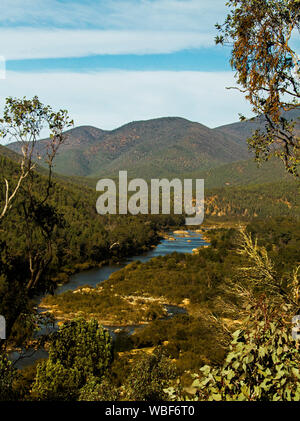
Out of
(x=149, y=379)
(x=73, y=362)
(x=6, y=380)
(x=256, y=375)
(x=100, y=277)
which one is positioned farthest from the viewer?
(x=100, y=277)

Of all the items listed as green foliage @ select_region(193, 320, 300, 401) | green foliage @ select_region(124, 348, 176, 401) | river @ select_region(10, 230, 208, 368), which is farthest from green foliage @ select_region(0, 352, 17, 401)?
green foliage @ select_region(193, 320, 300, 401)

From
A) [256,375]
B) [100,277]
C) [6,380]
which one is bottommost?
[100,277]

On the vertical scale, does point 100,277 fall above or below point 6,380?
below

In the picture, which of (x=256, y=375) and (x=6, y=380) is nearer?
(x=256, y=375)

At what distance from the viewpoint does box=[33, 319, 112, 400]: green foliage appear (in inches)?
840

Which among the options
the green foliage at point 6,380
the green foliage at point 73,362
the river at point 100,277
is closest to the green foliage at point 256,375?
the river at point 100,277

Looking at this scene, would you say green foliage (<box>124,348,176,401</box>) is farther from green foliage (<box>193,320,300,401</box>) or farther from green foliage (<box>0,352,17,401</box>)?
green foliage (<box>193,320,300,401</box>)

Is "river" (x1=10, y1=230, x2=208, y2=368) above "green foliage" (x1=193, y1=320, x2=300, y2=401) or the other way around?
the other way around

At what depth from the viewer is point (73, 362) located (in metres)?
24.4

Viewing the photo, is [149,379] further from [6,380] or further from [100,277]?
[100,277]

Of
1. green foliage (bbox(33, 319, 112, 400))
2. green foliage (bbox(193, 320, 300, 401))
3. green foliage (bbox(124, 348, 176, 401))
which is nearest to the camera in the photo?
green foliage (bbox(193, 320, 300, 401))

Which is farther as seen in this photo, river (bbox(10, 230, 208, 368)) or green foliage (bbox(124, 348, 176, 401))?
river (bbox(10, 230, 208, 368))

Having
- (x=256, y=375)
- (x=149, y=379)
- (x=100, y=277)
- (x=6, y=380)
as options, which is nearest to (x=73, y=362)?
(x=149, y=379)
